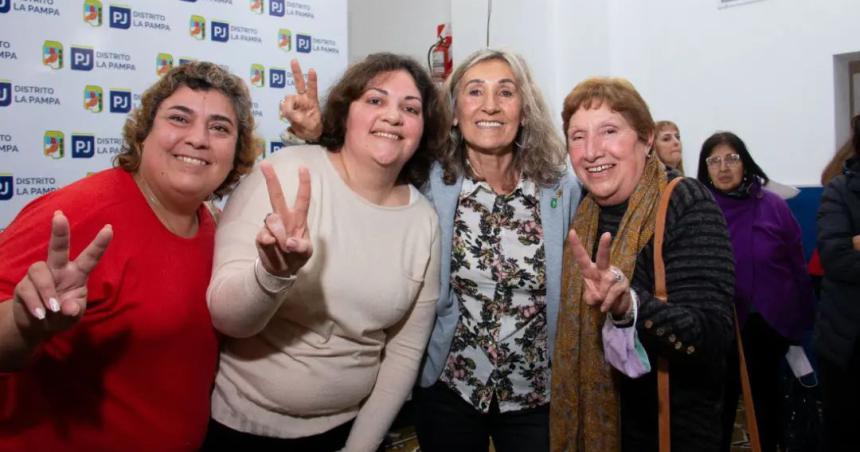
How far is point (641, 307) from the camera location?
1458mm

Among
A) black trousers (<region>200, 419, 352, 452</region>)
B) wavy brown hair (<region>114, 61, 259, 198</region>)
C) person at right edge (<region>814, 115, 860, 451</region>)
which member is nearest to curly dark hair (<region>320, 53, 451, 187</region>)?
wavy brown hair (<region>114, 61, 259, 198</region>)

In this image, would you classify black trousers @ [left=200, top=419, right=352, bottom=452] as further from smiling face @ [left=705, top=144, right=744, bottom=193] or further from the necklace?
smiling face @ [left=705, top=144, right=744, bottom=193]

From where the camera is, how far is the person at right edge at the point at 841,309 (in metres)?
2.63

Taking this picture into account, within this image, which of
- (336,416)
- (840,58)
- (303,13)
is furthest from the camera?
(840,58)

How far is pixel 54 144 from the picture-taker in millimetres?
2703

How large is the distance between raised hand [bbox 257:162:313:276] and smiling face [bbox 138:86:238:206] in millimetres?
302

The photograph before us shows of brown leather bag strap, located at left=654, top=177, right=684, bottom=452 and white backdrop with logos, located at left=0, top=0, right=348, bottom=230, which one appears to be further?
white backdrop with logos, located at left=0, top=0, right=348, bottom=230

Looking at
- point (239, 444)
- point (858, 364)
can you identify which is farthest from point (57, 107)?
point (858, 364)

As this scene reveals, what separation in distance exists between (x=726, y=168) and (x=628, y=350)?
2.37 metres

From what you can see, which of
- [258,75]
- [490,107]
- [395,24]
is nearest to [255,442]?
[490,107]

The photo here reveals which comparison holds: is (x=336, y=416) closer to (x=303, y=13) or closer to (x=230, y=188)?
(x=230, y=188)

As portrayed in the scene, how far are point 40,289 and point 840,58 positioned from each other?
5029 mm

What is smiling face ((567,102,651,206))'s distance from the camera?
1702 mm

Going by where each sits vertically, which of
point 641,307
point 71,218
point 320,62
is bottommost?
point 641,307
